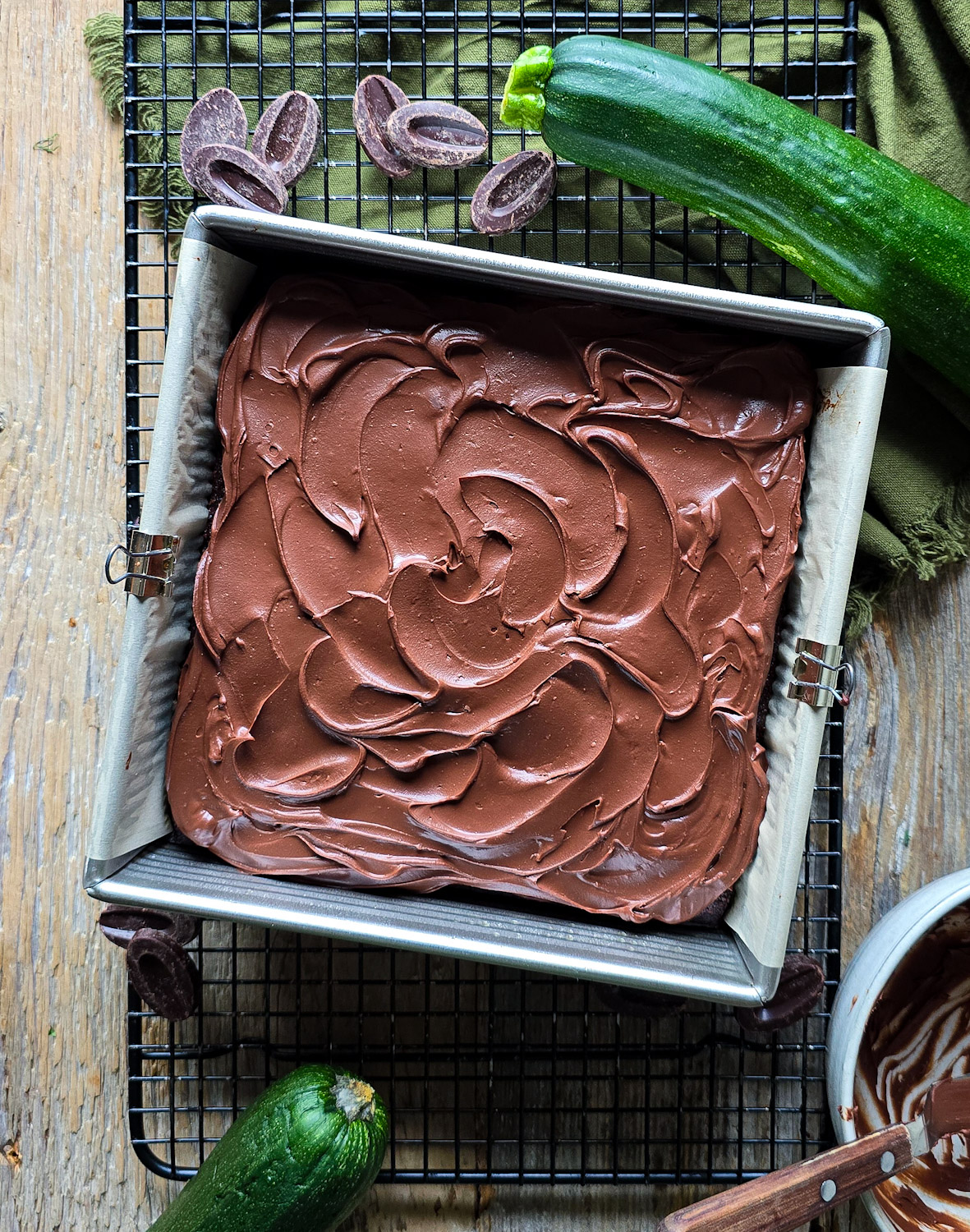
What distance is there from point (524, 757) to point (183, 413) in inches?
29.6

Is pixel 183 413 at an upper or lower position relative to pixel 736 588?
upper

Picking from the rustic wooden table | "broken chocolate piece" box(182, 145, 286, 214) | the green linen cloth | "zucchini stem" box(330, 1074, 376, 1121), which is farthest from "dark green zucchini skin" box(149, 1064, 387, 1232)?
"broken chocolate piece" box(182, 145, 286, 214)

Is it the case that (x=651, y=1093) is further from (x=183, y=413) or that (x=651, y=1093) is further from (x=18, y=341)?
(x=18, y=341)

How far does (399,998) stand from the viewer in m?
1.74

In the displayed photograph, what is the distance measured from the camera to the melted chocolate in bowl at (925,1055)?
1645mm

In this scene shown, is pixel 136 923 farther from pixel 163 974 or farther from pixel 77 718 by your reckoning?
pixel 77 718

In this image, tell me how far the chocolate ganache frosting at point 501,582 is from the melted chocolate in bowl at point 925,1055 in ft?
1.57

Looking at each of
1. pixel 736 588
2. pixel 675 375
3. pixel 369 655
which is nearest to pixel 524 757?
pixel 369 655

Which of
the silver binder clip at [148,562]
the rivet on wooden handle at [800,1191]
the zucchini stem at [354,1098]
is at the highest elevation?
the silver binder clip at [148,562]

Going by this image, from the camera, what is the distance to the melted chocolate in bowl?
5.40 ft

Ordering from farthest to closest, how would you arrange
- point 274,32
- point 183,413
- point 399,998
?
point 399,998, point 274,32, point 183,413

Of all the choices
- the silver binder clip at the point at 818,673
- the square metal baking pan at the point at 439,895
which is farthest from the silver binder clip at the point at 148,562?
the silver binder clip at the point at 818,673

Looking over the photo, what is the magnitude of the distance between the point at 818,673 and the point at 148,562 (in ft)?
3.34

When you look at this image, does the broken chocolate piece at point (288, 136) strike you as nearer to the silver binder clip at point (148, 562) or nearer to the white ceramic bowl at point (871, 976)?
the silver binder clip at point (148, 562)
